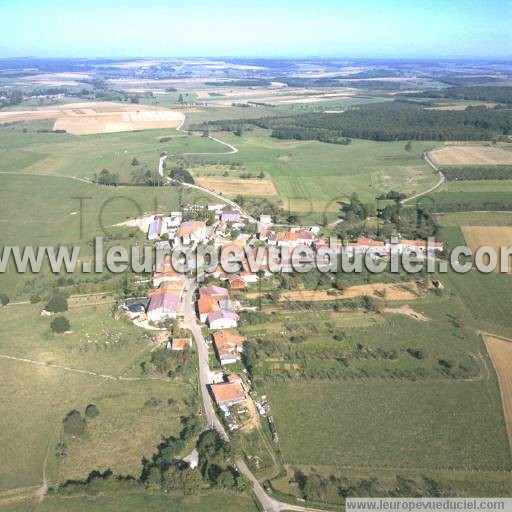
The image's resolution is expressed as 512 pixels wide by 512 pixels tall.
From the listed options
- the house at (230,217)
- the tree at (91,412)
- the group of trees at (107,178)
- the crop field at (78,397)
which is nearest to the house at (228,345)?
the crop field at (78,397)

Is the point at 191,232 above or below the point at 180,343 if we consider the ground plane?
above

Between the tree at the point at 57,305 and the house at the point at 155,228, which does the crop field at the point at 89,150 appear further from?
the tree at the point at 57,305

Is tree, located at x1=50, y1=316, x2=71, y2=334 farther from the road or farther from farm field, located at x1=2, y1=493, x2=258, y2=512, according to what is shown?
farm field, located at x1=2, y1=493, x2=258, y2=512

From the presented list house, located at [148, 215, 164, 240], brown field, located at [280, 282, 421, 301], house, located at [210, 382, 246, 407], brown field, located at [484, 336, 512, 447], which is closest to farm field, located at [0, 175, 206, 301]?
house, located at [148, 215, 164, 240]

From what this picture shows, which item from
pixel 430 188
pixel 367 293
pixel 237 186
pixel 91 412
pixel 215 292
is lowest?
pixel 91 412

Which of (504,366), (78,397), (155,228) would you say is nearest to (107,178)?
(155,228)

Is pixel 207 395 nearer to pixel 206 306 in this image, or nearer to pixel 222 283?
pixel 206 306

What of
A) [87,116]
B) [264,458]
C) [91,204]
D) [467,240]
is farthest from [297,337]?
[87,116]

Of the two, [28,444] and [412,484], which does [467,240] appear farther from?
[28,444]
